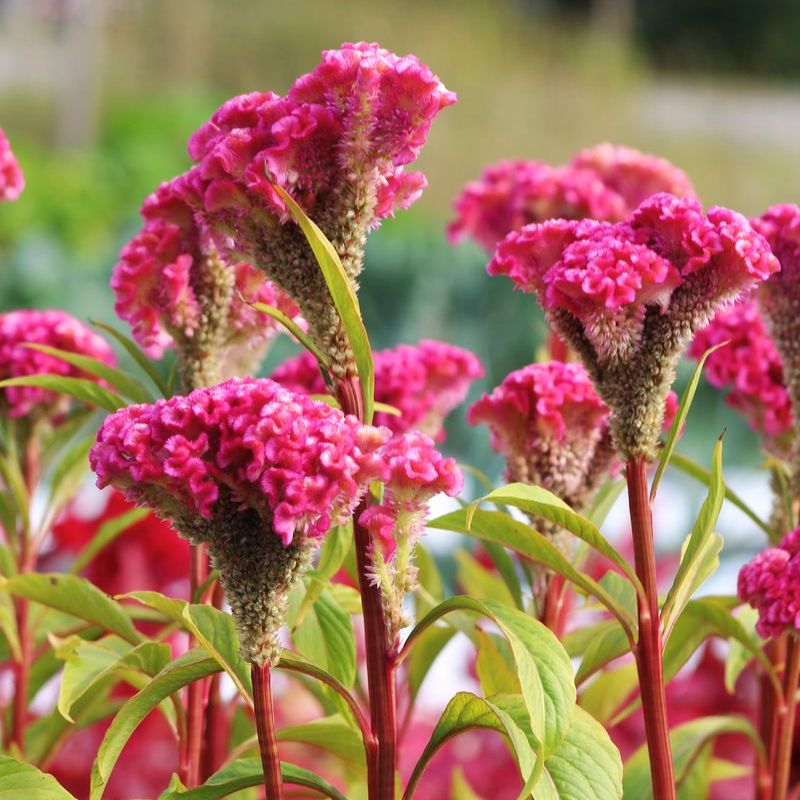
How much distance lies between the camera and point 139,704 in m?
0.49

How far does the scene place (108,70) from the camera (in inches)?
320

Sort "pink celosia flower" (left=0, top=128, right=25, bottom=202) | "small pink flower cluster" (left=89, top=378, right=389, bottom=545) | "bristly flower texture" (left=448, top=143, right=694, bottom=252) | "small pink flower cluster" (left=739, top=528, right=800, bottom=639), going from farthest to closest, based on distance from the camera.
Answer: "bristly flower texture" (left=448, top=143, right=694, bottom=252) → "pink celosia flower" (left=0, top=128, right=25, bottom=202) → "small pink flower cluster" (left=739, top=528, right=800, bottom=639) → "small pink flower cluster" (left=89, top=378, right=389, bottom=545)

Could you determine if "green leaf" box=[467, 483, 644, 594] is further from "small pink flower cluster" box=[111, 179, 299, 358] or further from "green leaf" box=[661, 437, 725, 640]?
"small pink flower cluster" box=[111, 179, 299, 358]

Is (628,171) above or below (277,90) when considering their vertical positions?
above

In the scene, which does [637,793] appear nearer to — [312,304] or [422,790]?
[312,304]

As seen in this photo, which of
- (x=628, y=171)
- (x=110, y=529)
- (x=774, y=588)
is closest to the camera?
→ (x=774, y=588)

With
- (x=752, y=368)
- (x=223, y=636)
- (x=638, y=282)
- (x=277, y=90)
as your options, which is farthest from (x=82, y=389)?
(x=277, y=90)

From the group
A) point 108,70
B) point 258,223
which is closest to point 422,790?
point 258,223

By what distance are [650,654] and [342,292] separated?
195 millimetres

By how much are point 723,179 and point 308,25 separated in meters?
2.86

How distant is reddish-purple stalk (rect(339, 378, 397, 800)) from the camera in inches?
19.5

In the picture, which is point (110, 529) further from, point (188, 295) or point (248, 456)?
point (248, 456)

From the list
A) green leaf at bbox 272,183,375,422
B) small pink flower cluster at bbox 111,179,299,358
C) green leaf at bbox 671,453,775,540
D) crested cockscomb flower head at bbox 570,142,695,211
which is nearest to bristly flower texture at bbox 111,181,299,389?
small pink flower cluster at bbox 111,179,299,358

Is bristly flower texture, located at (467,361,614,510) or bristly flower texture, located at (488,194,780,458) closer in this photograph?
bristly flower texture, located at (488,194,780,458)
